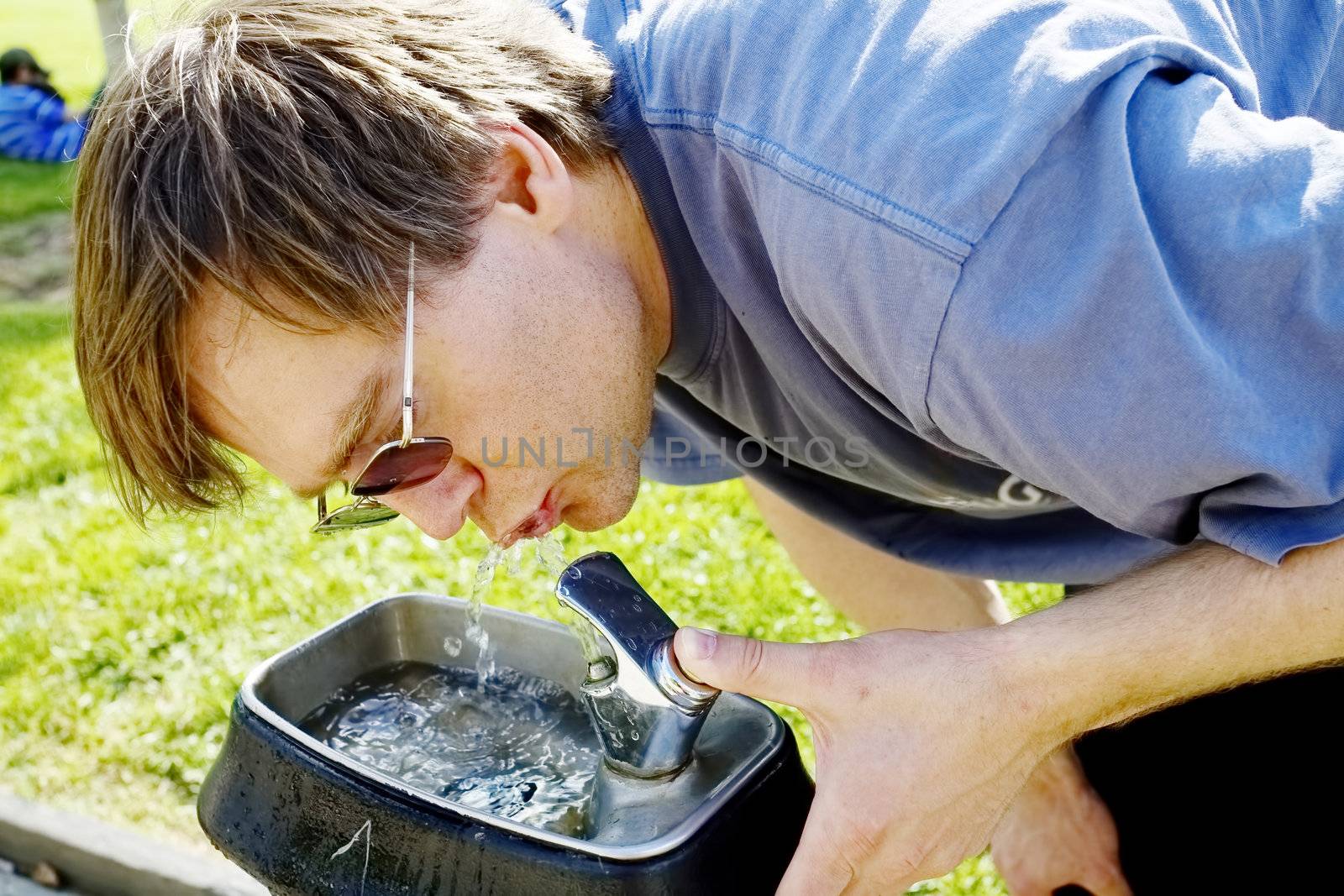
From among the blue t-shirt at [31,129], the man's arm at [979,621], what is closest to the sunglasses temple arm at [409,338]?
the man's arm at [979,621]

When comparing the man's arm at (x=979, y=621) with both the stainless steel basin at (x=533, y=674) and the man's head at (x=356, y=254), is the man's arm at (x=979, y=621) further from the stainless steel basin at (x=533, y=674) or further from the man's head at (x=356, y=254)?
the man's head at (x=356, y=254)

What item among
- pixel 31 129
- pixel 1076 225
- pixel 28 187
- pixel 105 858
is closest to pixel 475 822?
pixel 1076 225

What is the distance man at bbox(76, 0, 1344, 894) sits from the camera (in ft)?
3.52

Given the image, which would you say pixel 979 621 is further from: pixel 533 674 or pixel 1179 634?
pixel 1179 634

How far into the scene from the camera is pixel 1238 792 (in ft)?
5.62

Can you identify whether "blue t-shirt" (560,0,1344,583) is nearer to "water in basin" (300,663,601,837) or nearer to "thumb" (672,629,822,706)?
"thumb" (672,629,822,706)

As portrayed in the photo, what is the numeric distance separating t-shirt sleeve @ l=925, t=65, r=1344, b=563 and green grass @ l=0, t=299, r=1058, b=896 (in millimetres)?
1323

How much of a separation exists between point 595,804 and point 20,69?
713 cm

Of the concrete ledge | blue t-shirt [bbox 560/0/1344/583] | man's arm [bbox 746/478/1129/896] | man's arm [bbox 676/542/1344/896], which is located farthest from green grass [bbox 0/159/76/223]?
man's arm [bbox 676/542/1344/896]

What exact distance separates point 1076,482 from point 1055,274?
201 millimetres

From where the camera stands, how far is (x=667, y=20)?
1.42 metres

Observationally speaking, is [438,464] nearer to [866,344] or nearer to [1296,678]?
[866,344]

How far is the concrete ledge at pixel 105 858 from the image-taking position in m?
2.19

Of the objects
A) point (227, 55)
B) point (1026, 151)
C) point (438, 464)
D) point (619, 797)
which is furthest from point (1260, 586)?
point (227, 55)
